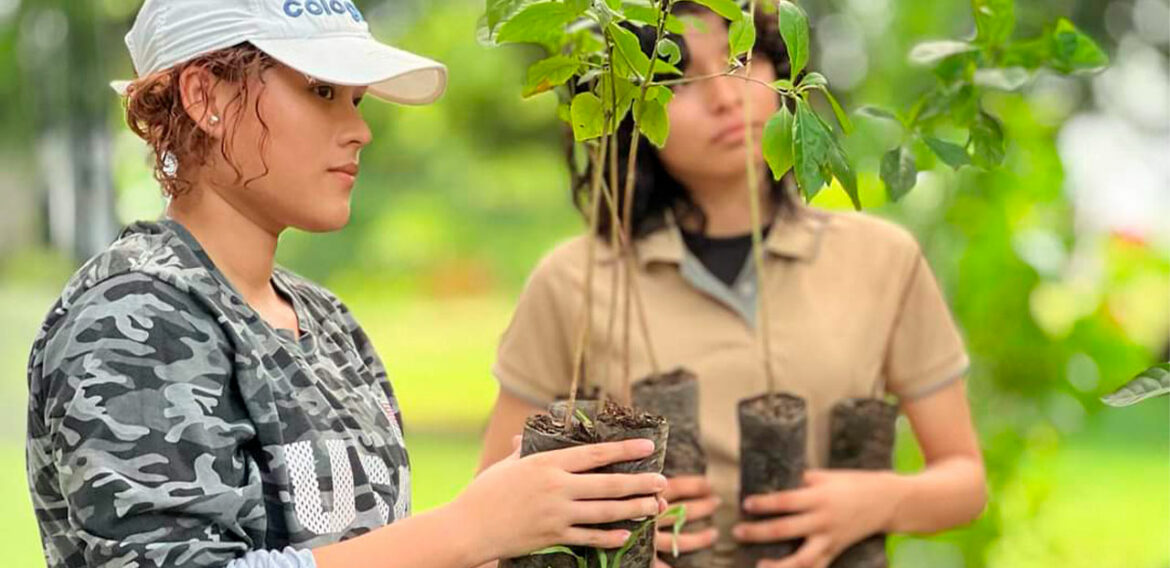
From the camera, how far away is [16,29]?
384 cm

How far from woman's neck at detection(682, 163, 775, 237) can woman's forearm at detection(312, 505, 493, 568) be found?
725mm

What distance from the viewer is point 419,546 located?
99cm

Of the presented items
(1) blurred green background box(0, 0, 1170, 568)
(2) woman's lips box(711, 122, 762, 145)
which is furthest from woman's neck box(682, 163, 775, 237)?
(1) blurred green background box(0, 0, 1170, 568)

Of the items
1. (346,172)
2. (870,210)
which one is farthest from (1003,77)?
(870,210)

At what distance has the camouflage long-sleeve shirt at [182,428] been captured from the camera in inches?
36.3

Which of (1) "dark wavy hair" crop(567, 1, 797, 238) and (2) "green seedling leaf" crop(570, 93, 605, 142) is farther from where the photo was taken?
(1) "dark wavy hair" crop(567, 1, 797, 238)

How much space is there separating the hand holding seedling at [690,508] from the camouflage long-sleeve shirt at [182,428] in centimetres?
34

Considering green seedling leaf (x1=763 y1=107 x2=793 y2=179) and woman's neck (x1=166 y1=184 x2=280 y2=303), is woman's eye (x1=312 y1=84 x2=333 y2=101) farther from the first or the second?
green seedling leaf (x1=763 y1=107 x2=793 y2=179)

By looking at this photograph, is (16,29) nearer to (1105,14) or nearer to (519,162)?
(519,162)

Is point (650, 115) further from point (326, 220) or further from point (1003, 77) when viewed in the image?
point (1003, 77)

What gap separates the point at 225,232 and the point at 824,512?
665mm

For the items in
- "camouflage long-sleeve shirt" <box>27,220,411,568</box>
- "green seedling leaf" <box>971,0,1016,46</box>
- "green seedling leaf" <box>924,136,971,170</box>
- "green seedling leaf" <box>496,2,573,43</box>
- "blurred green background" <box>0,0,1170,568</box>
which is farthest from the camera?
"blurred green background" <box>0,0,1170,568</box>

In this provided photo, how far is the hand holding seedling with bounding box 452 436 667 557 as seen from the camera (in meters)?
1.00

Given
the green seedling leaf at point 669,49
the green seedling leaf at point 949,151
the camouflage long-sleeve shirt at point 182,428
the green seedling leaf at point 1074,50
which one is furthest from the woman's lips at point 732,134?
the camouflage long-sleeve shirt at point 182,428
